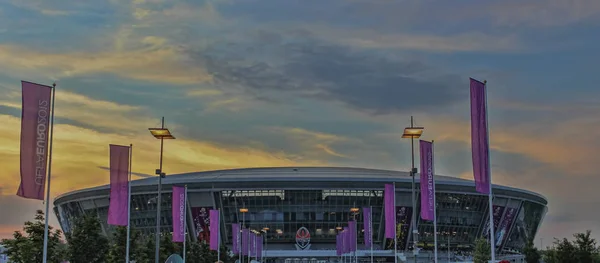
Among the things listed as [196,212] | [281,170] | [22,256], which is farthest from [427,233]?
[22,256]

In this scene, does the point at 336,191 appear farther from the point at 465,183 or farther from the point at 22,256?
the point at 22,256

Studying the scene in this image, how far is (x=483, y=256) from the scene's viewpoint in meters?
77.2

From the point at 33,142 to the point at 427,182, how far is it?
23.3m

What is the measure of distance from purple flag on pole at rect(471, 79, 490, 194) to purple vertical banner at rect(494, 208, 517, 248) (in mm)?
Answer: 112810

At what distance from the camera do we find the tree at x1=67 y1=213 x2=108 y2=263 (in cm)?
4938

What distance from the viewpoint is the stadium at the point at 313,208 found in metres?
132

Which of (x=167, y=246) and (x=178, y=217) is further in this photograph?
(x=167, y=246)

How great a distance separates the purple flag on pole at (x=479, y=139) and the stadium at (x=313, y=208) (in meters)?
95.2

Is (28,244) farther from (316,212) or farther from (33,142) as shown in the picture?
(316,212)

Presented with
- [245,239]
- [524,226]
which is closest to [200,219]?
[245,239]

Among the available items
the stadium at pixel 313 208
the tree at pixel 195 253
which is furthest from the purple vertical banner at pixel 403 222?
the tree at pixel 195 253

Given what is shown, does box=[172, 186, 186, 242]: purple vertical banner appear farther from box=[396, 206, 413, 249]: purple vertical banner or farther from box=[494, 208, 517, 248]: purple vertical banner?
box=[494, 208, 517, 248]: purple vertical banner

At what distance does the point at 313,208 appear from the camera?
448 feet

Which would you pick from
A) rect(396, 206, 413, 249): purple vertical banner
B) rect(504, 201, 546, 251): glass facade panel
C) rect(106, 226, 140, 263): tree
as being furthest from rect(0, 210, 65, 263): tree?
rect(504, 201, 546, 251): glass facade panel
